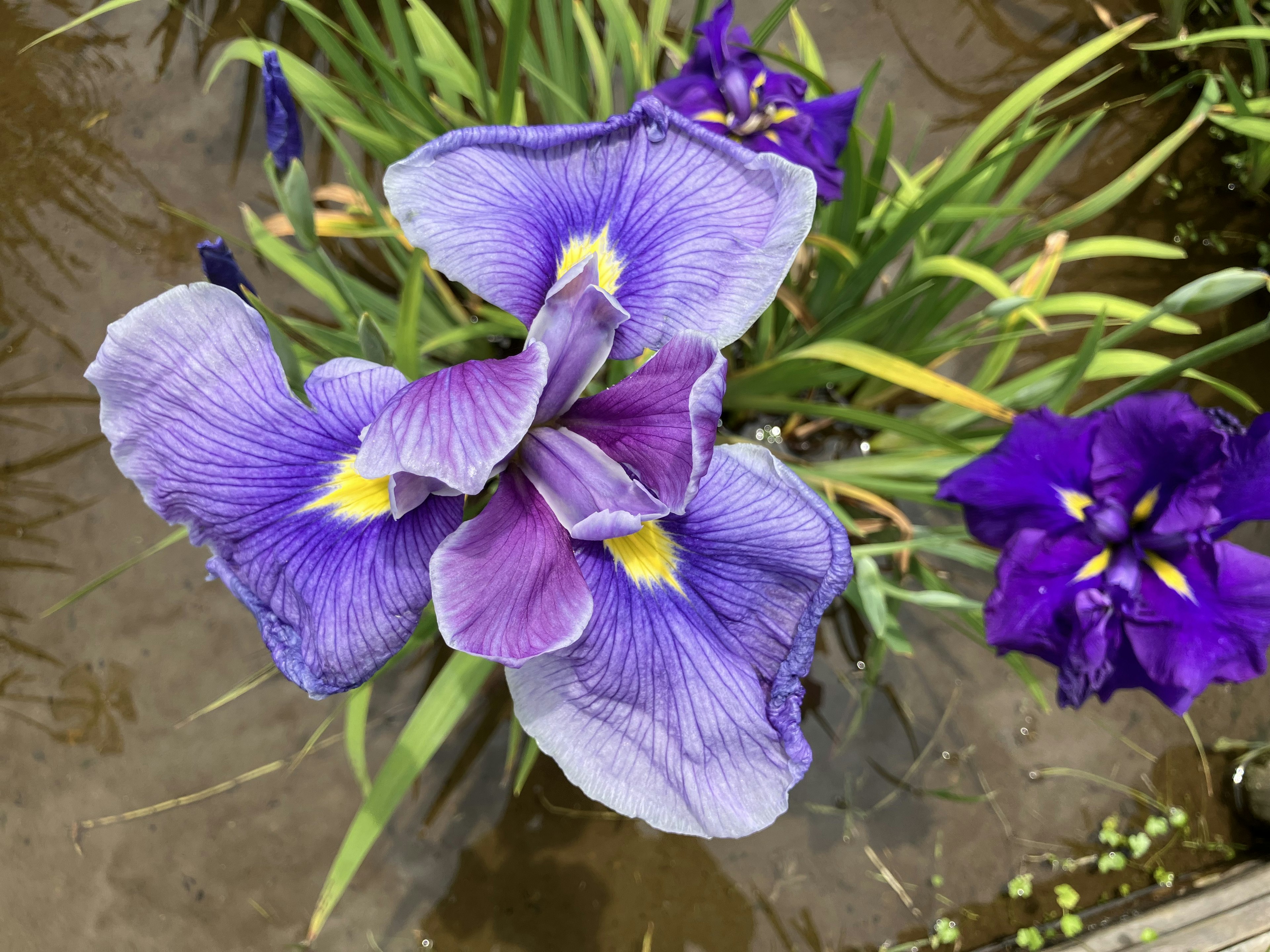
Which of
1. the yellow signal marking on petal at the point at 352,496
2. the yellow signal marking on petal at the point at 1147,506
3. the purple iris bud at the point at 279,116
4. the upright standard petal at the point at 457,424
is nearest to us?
the upright standard petal at the point at 457,424

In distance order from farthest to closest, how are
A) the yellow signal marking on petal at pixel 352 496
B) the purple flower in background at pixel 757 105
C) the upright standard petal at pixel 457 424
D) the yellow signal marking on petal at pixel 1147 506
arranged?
1. the purple flower in background at pixel 757 105
2. the yellow signal marking on petal at pixel 1147 506
3. the yellow signal marking on petal at pixel 352 496
4. the upright standard petal at pixel 457 424

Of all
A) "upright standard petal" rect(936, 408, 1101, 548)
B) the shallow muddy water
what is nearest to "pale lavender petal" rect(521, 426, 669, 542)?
"upright standard petal" rect(936, 408, 1101, 548)

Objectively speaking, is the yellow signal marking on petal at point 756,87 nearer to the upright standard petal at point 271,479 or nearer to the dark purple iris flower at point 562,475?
the dark purple iris flower at point 562,475

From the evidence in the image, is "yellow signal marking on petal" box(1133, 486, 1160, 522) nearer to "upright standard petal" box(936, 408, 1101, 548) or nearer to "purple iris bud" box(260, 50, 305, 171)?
"upright standard petal" box(936, 408, 1101, 548)

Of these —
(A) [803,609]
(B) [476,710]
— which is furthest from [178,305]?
(B) [476,710]

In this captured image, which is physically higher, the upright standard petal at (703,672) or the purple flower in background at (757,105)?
the purple flower in background at (757,105)

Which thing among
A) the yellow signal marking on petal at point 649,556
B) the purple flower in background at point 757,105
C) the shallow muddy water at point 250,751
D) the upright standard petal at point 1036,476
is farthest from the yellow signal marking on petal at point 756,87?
the yellow signal marking on petal at point 649,556

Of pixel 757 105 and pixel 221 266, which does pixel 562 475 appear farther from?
pixel 757 105
